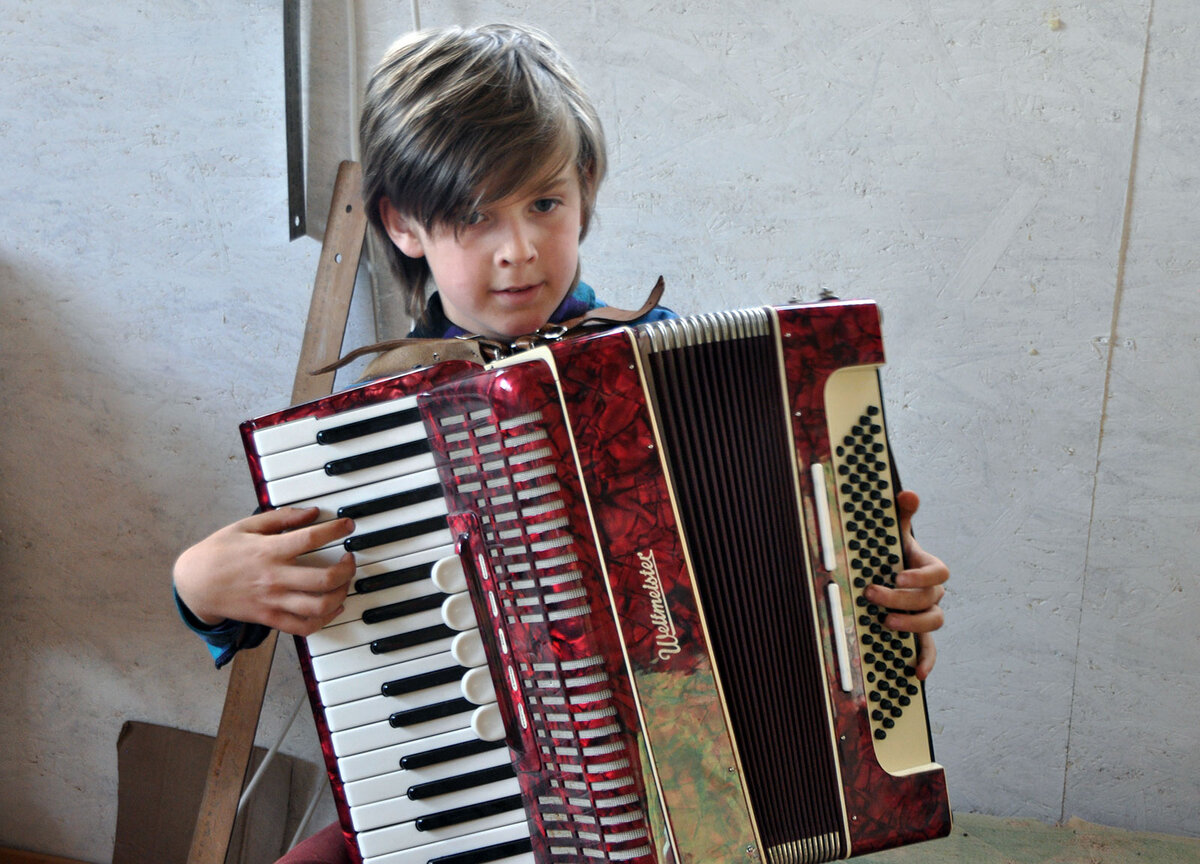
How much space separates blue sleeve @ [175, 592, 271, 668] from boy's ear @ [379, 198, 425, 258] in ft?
1.81

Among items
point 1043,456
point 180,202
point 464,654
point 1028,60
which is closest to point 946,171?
point 1028,60

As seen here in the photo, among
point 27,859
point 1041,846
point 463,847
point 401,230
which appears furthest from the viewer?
point 27,859

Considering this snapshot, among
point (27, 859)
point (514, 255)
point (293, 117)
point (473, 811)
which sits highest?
point (293, 117)

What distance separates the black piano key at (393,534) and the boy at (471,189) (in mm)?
123

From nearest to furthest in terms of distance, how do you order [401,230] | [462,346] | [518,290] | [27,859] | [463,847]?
[463,847]
[462,346]
[518,290]
[401,230]
[27,859]

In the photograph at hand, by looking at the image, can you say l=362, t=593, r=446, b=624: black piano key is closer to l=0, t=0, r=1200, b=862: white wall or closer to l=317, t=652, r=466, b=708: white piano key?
l=317, t=652, r=466, b=708: white piano key

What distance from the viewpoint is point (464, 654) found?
911 mm

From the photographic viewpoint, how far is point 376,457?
3.06 ft

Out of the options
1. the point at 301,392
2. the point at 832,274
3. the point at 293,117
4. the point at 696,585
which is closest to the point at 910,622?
the point at 696,585

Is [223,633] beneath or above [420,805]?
above

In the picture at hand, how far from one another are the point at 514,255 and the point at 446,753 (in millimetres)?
594

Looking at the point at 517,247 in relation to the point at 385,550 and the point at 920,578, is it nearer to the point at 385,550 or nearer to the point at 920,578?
the point at 385,550

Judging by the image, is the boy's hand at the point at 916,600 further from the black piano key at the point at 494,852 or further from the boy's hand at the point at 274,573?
the boy's hand at the point at 274,573

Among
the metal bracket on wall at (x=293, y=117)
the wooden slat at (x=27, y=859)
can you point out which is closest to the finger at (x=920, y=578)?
the metal bracket on wall at (x=293, y=117)
